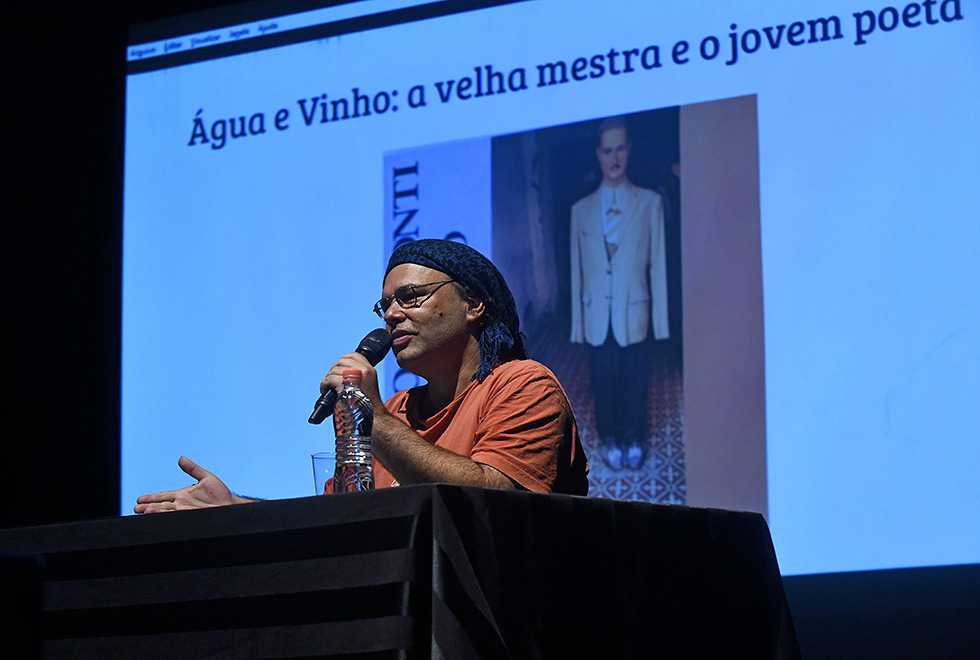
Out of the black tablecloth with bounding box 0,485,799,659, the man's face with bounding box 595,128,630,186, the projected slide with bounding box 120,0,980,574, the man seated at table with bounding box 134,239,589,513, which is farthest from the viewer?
the man's face with bounding box 595,128,630,186

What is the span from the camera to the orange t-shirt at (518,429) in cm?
191

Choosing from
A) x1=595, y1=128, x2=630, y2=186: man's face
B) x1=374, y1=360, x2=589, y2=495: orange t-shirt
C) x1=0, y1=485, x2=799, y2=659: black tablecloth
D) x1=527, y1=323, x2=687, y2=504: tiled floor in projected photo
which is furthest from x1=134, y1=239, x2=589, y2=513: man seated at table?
x1=595, y1=128, x2=630, y2=186: man's face

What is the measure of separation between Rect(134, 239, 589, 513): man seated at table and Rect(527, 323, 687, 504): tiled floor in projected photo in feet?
2.52

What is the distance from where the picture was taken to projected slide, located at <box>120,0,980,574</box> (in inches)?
109

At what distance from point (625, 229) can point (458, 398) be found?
110 centimetres

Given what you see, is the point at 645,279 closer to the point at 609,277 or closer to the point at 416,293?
the point at 609,277

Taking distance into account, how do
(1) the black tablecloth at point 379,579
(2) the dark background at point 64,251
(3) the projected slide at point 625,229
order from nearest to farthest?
1. (1) the black tablecloth at point 379,579
2. (3) the projected slide at point 625,229
3. (2) the dark background at point 64,251

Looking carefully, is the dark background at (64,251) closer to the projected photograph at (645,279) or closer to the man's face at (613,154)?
the projected photograph at (645,279)

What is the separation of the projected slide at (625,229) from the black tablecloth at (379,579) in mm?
1374

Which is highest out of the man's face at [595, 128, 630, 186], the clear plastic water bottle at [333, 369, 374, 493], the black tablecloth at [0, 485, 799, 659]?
the man's face at [595, 128, 630, 186]

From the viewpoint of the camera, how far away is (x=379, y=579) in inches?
47.5

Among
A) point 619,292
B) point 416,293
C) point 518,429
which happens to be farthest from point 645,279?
point 518,429

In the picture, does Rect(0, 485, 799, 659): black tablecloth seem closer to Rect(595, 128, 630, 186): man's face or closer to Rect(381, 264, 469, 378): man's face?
Rect(381, 264, 469, 378): man's face

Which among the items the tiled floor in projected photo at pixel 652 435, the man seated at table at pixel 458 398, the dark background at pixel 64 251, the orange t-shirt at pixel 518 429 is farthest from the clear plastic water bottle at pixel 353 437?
the dark background at pixel 64 251
